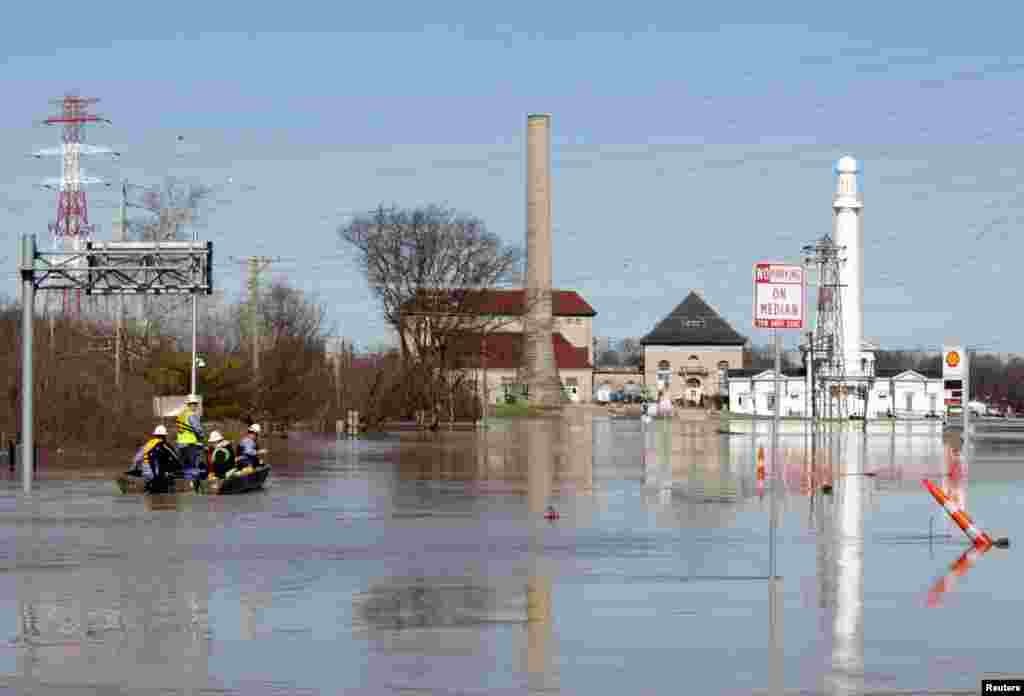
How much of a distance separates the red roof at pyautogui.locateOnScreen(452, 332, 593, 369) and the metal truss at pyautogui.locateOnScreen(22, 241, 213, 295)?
45183 millimetres

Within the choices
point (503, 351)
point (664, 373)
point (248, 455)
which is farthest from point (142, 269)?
point (664, 373)

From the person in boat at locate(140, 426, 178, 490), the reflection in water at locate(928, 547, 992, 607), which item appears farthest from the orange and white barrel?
the person in boat at locate(140, 426, 178, 490)

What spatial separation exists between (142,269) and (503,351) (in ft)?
240

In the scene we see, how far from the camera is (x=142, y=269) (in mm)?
40969

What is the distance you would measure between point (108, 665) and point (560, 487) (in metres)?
23.5

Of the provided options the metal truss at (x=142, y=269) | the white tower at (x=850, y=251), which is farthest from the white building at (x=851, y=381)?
the metal truss at (x=142, y=269)

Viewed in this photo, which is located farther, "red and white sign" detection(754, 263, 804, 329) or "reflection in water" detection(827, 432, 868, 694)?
"red and white sign" detection(754, 263, 804, 329)

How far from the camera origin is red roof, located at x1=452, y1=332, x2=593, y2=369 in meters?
88.8

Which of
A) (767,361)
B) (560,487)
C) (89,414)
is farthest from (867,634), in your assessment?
(767,361)

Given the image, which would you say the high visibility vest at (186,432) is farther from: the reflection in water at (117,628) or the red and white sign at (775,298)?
the red and white sign at (775,298)

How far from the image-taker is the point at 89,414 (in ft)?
172

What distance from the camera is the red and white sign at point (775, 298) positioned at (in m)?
15.2

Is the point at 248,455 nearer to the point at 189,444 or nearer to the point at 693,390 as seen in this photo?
the point at 189,444

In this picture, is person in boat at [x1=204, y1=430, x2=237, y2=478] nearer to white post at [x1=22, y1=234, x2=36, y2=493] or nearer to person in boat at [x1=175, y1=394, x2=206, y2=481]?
person in boat at [x1=175, y1=394, x2=206, y2=481]
